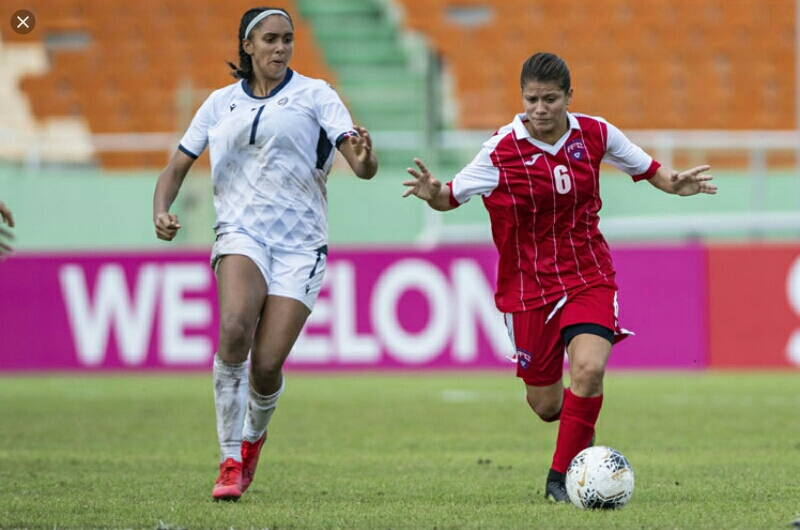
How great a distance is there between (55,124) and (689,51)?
892 cm

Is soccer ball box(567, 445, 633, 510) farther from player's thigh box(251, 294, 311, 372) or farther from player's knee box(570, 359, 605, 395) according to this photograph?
player's thigh box(251, 294, 311, 372)

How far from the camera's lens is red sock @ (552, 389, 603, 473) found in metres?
6.17

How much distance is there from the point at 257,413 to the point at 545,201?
171 cm

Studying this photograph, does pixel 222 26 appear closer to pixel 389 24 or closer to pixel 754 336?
pixel 389 24

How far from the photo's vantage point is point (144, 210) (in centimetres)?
1645

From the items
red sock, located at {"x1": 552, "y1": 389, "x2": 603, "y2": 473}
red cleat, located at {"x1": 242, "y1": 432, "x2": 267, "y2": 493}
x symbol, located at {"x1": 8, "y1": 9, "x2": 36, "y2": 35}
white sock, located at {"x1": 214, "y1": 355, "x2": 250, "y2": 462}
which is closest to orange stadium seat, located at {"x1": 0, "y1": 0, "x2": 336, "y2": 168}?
x symbol, located at {"x1": 8, "y1": 9, "x2": 36, "y2": 35}

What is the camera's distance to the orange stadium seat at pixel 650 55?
1923 cm

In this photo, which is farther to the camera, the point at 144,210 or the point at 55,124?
the point at 55,124

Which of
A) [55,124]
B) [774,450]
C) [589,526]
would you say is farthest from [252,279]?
[55,124]

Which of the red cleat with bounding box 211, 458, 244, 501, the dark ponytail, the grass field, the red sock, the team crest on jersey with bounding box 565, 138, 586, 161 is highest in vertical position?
the dark ponytail

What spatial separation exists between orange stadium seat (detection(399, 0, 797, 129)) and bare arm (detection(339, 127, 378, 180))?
12.9 m

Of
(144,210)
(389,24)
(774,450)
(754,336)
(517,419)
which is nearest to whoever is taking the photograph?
(774,450)

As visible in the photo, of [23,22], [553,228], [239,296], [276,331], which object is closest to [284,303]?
[276,331]

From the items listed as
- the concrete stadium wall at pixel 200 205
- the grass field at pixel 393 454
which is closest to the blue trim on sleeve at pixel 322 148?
the grass field at pixel 393 454
